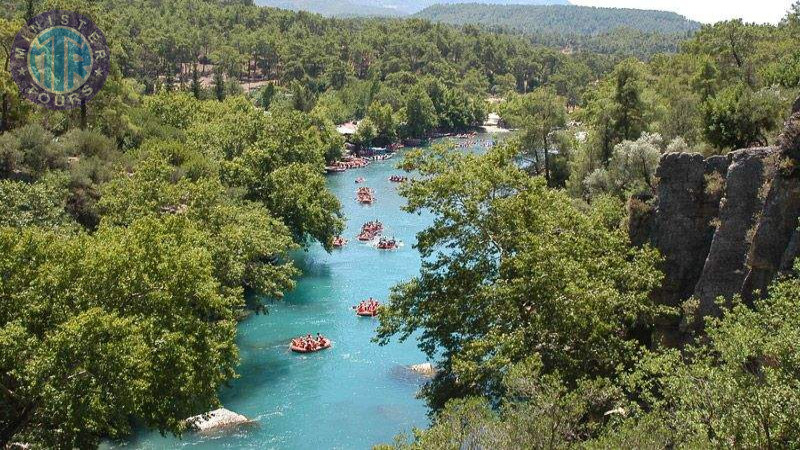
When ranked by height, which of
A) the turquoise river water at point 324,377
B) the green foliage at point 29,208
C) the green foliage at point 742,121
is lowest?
the turquoise river water at point 324,377

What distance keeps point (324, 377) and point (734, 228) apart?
66.9ft

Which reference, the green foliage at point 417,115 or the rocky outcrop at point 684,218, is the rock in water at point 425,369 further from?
the green foliage at point 417,115

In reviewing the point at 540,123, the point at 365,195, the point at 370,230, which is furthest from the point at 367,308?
the point at 365,195

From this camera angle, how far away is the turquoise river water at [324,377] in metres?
30.5

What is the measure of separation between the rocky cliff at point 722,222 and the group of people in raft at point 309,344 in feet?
60.1

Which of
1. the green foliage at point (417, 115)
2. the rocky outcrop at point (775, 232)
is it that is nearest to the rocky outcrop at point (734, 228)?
the rocky outcrop at point (775, 232)

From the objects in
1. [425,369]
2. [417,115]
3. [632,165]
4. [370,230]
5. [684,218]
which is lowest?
[425,369]

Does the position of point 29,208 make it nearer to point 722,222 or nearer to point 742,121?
point 722,222

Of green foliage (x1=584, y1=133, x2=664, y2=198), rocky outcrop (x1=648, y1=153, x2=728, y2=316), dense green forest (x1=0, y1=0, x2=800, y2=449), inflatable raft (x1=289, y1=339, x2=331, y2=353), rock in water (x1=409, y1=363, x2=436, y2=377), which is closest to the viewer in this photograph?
dense green forest (x1=0, y1=0, x2=800, y2=449)

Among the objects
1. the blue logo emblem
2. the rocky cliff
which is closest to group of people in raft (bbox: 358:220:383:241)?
the blue logo emblem

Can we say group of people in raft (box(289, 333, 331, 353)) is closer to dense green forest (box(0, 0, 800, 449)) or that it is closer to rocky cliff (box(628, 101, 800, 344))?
dense green forest (box(0, 0, 800, 449))

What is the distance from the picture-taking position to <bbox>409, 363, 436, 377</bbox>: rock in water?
3603 cm

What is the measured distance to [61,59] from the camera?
51.8 meters

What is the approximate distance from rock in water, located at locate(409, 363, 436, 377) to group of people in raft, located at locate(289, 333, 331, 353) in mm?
5258
